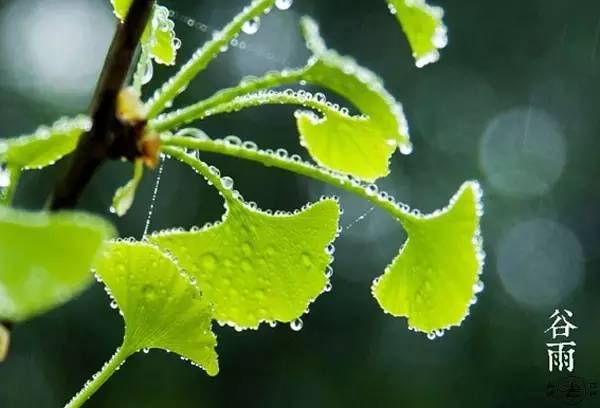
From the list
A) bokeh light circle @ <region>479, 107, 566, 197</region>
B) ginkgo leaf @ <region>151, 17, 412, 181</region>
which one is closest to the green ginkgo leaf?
ginkgo leaf @ <region>151, 17, 412, 181</region>

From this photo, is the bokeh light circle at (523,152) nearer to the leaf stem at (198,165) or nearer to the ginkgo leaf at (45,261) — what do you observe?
the leaf stem at (198,165)

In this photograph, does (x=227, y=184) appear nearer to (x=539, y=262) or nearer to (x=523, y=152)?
(x=539, y=262)

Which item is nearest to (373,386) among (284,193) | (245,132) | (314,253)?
(284,193)

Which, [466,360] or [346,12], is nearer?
[466,360]

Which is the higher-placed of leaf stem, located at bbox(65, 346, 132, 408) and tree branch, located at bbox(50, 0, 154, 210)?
tree branch, located at bbox(50, 0, 154, 210)

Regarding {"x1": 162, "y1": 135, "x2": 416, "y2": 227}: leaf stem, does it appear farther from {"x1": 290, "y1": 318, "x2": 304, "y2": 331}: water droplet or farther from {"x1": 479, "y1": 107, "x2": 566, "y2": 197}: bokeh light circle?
{"x1": 479, "y1": 107, "x2": 566, "y2": 197}: bokeh light circle

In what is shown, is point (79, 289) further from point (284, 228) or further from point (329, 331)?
point (329, 331)

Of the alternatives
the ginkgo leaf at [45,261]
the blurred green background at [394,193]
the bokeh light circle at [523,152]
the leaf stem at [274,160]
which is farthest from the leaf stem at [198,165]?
the bokeh light circle at [523,152]
